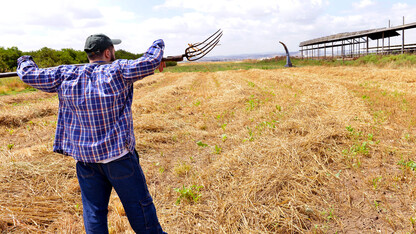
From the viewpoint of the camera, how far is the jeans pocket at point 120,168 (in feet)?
6.16

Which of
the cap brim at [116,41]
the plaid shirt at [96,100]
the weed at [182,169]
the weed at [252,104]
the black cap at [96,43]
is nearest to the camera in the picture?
the plaid shirt at [96,100]

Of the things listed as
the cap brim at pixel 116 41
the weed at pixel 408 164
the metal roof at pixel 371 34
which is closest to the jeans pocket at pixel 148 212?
the cap brim at pixel 116 41

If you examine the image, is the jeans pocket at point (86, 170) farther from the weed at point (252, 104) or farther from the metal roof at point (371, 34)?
the metal roof at point (371, 34)

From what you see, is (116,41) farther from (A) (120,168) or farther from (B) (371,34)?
(B) (371,34)

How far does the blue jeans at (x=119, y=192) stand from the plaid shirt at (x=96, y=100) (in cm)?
→ 10

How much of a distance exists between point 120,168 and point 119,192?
179 mm

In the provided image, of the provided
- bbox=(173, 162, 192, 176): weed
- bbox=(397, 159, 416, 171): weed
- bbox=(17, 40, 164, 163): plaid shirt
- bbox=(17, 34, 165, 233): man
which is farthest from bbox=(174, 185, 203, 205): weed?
bbox=(397, 159, 416, 171): weed

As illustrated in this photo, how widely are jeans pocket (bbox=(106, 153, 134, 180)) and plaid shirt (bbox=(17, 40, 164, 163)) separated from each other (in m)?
0.07

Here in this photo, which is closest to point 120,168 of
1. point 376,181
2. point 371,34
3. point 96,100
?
point 96,100

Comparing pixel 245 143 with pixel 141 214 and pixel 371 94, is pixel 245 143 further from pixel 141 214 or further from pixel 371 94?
pixel 371 94

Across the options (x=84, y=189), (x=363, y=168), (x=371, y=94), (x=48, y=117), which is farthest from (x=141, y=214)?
(x=371, y=94)

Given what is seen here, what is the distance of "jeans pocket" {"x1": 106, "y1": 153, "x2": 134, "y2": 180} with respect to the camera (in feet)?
6.16

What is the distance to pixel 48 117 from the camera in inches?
340

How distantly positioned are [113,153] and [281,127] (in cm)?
435
